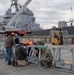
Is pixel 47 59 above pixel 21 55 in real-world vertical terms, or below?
below

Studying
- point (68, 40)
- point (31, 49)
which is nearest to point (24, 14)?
point (68, 40)

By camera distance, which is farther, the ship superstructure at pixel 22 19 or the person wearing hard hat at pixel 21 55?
the ship superstructure at pixel 22 19

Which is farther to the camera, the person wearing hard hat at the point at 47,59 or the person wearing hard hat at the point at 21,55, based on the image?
the person wearing hard hat at the point at 21,55

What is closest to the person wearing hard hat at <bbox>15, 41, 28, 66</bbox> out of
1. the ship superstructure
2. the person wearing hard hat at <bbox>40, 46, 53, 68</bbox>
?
the person wearing hard hat at <bbox>40, 46, 53, 68</bbox>

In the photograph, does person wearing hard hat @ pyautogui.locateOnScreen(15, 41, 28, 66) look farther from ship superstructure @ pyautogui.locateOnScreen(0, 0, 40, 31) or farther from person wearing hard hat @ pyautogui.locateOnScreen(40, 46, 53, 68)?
ship superstructure @ pyautogui.locateOnScreen(0, 0, 40, 31)

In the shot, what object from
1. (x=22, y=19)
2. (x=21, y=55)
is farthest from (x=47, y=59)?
(x=22, y=19)

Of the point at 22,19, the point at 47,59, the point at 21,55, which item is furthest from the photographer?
the point at 22,19

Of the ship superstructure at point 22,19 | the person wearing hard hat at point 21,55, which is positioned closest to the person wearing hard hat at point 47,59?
the person wearing hard hat at point 21,55

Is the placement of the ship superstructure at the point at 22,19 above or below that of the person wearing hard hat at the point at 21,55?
above

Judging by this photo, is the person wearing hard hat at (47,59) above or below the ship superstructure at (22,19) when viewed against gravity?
below

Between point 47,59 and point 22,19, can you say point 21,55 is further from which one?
point 22,19

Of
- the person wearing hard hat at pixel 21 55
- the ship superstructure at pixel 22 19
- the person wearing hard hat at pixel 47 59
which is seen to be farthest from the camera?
the ship superstructure at pixel 22 19

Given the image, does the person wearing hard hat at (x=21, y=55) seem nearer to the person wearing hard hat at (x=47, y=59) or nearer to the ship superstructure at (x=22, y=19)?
the person wearing hard hat at (x=47, y=59)

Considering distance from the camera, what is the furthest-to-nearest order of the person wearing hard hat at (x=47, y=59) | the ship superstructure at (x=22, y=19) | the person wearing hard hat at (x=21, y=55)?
the ship superstructure at (x=22, y=19) → the person wearing hard hat at (x=21, y=55) → the person wearing hard hat at (x=47, y=59)
